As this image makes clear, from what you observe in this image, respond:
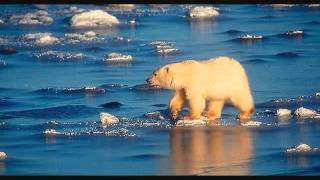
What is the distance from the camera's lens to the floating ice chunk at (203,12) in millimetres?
16938

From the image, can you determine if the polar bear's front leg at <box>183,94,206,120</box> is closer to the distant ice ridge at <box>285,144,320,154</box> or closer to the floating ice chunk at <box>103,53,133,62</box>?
the distant ice ridge at <box>285,144,320,154</box>

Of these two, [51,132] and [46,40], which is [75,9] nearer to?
[46,40]

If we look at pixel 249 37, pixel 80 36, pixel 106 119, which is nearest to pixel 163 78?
pixel 106 119

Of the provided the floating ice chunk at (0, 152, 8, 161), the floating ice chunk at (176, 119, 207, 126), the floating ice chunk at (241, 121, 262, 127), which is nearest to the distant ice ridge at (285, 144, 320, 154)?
the floating ice chunk at (241, 121, 262, 127)

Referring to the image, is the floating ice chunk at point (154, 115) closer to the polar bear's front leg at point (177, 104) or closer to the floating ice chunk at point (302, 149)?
the polar bear's front leg at point (177, 104)

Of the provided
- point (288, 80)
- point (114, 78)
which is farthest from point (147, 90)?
point (288, 80)

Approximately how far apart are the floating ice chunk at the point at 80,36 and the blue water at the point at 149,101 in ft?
0.60

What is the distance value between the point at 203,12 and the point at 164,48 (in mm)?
3619

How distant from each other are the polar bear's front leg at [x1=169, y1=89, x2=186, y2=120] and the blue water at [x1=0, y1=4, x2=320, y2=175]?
0.12 metres

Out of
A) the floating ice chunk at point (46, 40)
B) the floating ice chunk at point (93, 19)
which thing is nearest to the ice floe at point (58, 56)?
the floating ice chunk at point (46, 40)

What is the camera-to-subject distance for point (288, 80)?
38.6ft

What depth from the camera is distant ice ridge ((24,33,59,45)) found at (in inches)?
595

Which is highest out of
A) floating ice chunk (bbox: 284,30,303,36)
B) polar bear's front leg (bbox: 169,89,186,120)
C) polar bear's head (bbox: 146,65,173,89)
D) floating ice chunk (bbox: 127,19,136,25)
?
floating ice chunk (bbox: 127,19,136,25)
